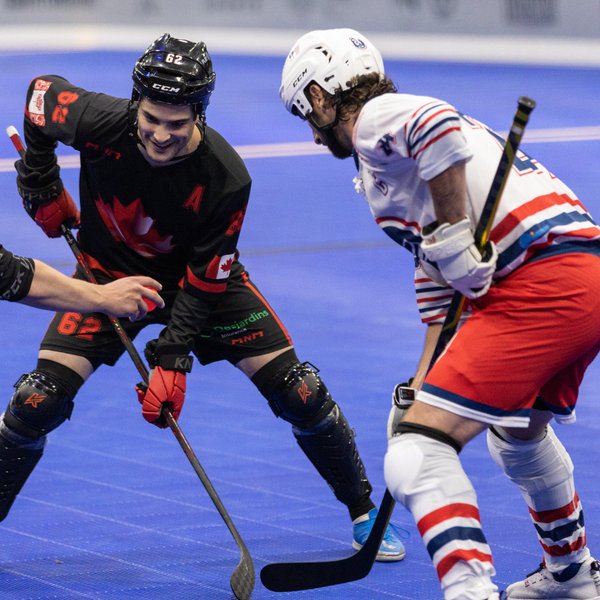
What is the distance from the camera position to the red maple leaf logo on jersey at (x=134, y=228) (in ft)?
11.2

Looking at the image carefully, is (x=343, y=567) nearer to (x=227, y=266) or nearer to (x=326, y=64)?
(x=227, y=266)

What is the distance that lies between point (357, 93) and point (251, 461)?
6.33ft

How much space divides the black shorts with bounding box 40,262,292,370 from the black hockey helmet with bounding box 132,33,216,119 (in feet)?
2.34

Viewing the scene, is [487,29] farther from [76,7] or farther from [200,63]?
[200,63]

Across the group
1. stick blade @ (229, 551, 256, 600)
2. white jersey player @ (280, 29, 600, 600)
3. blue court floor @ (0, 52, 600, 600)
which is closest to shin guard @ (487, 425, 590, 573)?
white jersey player @ (280, 29, 600, 600)

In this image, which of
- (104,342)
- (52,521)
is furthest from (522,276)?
(52,521)

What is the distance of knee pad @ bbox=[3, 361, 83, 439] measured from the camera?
323 centimetres

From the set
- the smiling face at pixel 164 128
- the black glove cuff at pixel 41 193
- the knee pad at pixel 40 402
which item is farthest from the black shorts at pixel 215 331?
the smiling face at pixel 164 128

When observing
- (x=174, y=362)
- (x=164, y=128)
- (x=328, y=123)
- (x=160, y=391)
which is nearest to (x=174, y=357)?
(x=174, y=362)

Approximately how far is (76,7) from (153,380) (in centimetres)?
1723

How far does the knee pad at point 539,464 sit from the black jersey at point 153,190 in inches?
44.7

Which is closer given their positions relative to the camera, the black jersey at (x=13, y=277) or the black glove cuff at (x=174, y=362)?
the black jersey at (x=13, y=277)

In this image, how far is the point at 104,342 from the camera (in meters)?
3.46

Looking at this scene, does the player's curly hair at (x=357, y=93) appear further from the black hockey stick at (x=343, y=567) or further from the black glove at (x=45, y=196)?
the black glove at (x=45, y=196)
